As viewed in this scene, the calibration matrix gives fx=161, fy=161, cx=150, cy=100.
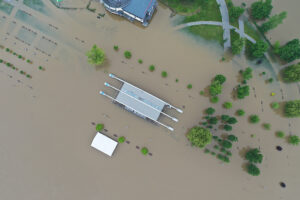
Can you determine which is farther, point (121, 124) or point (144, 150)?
point (121, 124)

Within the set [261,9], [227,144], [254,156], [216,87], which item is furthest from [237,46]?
[254,156]

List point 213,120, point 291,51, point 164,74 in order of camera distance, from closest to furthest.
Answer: point 213,120, point 291,51, point 164,74

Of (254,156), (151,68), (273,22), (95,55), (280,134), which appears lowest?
(254,156)

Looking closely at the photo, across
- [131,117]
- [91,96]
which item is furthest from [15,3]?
[131,117]

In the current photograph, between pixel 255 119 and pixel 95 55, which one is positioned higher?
pixel 255 119

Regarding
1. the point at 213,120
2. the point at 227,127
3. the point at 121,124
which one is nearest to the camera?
the point at 227,127

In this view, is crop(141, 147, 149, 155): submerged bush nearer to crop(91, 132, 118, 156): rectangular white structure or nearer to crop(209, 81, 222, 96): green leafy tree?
crop(91, 132, 118, 156): rectangular white structure

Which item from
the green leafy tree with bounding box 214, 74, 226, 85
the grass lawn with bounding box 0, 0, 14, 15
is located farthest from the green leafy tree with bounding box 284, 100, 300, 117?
the grass lawn with bounding box 0, 0, 14, 15

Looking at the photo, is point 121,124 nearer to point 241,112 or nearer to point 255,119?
point 241,112
